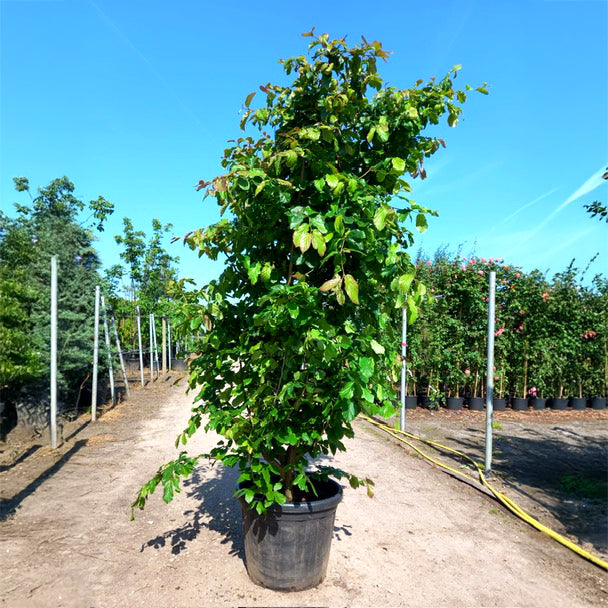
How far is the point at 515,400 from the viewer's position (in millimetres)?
9188

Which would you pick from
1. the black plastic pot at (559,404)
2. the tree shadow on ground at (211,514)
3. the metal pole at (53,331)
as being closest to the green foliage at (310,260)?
the tree shadow on ground at (211,514)

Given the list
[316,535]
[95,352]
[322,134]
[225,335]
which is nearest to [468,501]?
[316,535]

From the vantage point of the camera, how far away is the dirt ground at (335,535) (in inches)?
102

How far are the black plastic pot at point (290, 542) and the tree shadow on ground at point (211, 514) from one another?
0.44 m

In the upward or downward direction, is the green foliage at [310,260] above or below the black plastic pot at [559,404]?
above

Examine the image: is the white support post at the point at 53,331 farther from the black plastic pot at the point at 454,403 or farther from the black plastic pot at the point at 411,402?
the black plastic pot at the point at 454,403

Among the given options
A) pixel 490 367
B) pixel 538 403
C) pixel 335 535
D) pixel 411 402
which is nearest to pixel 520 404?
pixel 538 403

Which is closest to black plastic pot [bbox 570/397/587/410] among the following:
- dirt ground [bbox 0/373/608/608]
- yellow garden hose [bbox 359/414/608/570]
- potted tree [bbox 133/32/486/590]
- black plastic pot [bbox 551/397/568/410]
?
black plastic pot [bbox 551/397/568/410]

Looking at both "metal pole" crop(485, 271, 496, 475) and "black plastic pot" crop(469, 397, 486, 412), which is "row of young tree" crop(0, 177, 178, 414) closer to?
"metal pole" crop(485, 271, 496, 475)

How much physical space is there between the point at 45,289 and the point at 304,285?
5.89 metres

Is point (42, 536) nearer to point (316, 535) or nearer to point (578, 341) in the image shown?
point (316, 535)

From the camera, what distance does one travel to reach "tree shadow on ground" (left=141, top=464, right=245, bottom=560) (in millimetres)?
3162

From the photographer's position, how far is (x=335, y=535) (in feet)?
10.9

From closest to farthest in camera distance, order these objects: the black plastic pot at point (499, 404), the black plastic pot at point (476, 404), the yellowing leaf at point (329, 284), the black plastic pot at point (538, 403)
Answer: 1. the yellowing leaf at point (329, 284)
2. the black plastic pot at point (476, 404)
3. the black plastic pot at point (499, 404)
4. the black plastic pot at point (538, 403)
